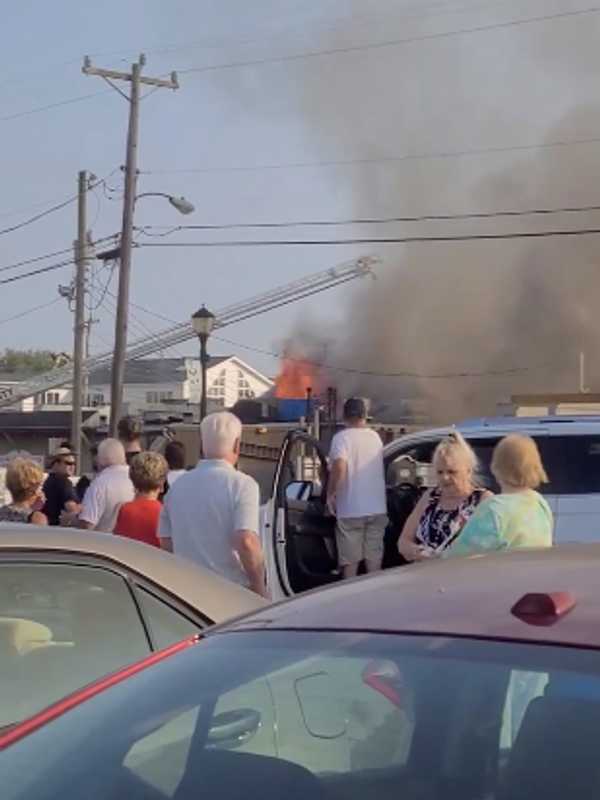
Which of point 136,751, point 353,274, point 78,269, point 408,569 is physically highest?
point 353,274

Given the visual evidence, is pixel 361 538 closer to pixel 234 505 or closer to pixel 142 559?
pixel 234 505

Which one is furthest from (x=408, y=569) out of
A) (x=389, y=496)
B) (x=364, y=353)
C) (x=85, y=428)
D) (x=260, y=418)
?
(x=364, y=353)

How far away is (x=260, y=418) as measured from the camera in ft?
175

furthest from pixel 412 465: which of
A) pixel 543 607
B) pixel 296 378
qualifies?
pixel 296 378

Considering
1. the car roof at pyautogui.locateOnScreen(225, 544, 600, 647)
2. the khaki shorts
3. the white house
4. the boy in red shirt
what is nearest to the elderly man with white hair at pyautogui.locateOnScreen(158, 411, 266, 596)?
the boy in red shirt

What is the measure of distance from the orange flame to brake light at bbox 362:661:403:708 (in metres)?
62.7

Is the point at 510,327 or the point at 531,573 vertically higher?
the point at 510,327

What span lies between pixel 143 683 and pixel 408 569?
68 centimetres

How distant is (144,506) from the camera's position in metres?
6.86

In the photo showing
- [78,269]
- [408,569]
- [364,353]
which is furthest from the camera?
→ [364,353]

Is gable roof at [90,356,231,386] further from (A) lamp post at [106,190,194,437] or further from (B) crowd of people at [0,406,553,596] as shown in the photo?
(B) crowd of people at [0,406,553,596]

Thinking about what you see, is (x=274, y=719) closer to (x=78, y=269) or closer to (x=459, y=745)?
(x=459, y=745)

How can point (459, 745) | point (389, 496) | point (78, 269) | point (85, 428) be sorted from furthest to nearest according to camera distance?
point (85, 428) → point (78, 269) → point (389, 496) → point (459, 745)

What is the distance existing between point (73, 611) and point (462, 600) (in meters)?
1.71
